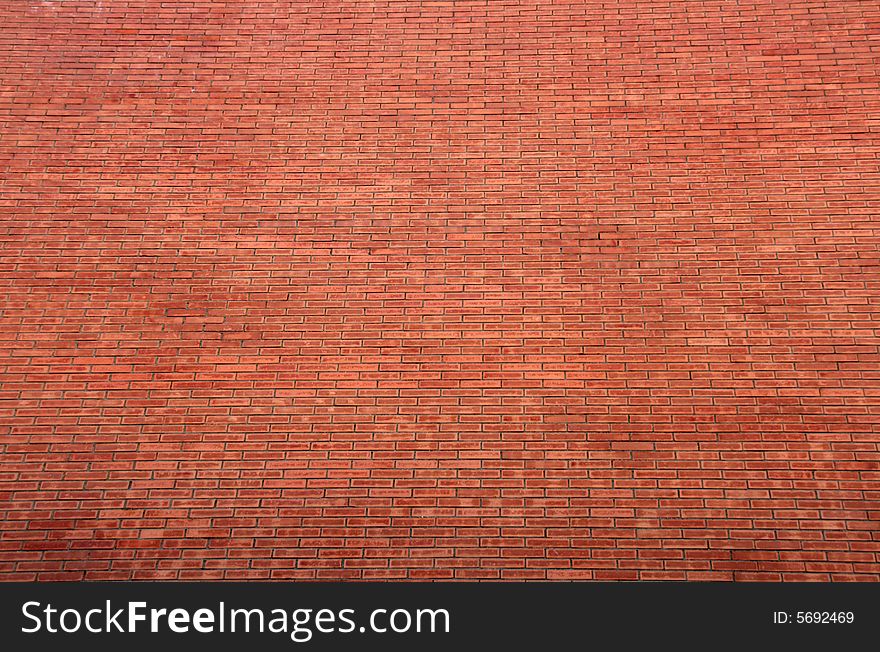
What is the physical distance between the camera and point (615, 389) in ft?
15.7

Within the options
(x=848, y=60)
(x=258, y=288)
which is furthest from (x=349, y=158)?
(x=848, y=60)

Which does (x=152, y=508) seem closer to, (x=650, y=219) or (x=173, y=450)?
(x=173, y=450)

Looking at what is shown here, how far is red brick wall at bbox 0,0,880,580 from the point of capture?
176 inches

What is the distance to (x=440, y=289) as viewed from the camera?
5.11 metres

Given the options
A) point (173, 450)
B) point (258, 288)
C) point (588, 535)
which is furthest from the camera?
point (258, 288)

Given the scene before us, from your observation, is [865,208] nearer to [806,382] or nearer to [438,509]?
[806,382]

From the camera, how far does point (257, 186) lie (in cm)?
546

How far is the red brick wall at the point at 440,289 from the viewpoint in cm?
448

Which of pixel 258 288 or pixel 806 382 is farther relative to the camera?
pixel 258 288

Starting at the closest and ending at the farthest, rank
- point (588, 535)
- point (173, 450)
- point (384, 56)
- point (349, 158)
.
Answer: point (588, 535) < point (173, 450) < point (349, 158) < point (384, 56)

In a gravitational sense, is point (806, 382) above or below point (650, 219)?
below

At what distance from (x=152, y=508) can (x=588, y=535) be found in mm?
2696

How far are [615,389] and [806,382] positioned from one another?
4.05 feet

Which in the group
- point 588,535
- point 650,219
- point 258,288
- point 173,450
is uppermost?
point 650,219
